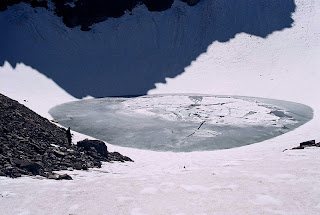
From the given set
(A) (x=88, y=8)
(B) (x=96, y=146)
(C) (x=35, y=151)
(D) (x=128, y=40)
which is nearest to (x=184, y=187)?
(C) (x=35, y=151)

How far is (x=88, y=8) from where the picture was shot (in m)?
45.4

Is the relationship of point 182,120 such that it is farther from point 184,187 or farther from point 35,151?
point 184,187

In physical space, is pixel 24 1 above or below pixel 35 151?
above

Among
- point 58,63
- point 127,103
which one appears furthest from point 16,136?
point 58,63

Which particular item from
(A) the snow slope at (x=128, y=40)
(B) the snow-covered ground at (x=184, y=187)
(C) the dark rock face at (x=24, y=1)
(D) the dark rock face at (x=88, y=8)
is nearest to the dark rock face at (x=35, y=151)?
(B) the snow-covered ground at (x=184, y=187)

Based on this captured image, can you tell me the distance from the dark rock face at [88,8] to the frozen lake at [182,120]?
2056 centimetres

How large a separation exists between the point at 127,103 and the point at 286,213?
75.8ft

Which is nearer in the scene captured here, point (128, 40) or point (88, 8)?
point (128, 40)

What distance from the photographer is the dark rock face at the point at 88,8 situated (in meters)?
44.6

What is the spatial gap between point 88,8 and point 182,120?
31339 millimetres

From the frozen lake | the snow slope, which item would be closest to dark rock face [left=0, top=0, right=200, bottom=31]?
the snow slope

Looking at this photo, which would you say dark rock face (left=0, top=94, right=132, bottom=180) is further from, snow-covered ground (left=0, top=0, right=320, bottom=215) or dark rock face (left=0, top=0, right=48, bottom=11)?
dark rock face (left=0, top=0, right=48, bottom=11)

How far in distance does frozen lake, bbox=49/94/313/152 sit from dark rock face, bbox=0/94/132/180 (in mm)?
4310

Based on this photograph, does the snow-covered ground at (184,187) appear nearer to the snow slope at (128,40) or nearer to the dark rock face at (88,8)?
the snow slope at (128,40)
